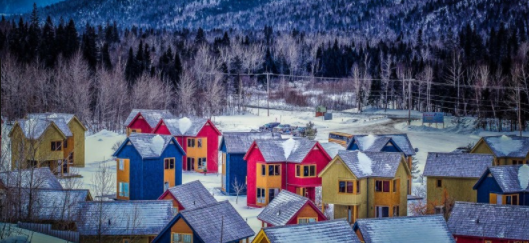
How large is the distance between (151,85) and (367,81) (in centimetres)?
4751

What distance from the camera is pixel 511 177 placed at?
39.3m

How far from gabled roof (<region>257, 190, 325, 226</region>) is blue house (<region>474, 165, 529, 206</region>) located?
36.4 feet

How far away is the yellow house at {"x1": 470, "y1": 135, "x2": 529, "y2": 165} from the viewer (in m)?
47.5

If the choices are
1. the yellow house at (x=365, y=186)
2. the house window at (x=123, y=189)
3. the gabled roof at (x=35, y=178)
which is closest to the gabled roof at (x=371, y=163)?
the yellow house at (x=365, y=186)

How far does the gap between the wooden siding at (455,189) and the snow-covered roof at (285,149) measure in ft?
25.1

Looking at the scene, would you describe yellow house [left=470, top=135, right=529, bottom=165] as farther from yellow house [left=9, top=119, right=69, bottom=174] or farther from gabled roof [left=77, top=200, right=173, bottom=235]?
yellow house [left=9, top=119, right=69, bottom=174]

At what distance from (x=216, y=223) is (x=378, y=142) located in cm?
1986

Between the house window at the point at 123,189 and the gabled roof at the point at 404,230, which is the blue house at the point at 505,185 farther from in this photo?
the house window at the point at 123,189

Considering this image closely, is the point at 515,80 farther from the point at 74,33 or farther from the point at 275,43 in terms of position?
the point at 275,43

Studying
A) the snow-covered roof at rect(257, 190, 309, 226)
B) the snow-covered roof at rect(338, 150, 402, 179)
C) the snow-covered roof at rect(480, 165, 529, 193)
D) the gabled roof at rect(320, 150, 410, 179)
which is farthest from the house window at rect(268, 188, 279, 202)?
the snow-covered roof at rect(480, 165, 529, 193)

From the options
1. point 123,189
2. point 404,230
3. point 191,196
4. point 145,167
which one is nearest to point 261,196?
point 145,167

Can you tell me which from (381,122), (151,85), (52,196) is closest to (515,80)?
(381,122)

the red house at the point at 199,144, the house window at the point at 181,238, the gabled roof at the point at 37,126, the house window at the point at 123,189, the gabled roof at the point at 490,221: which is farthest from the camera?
the red house at the point at 199,144

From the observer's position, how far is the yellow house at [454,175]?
42.6 m
